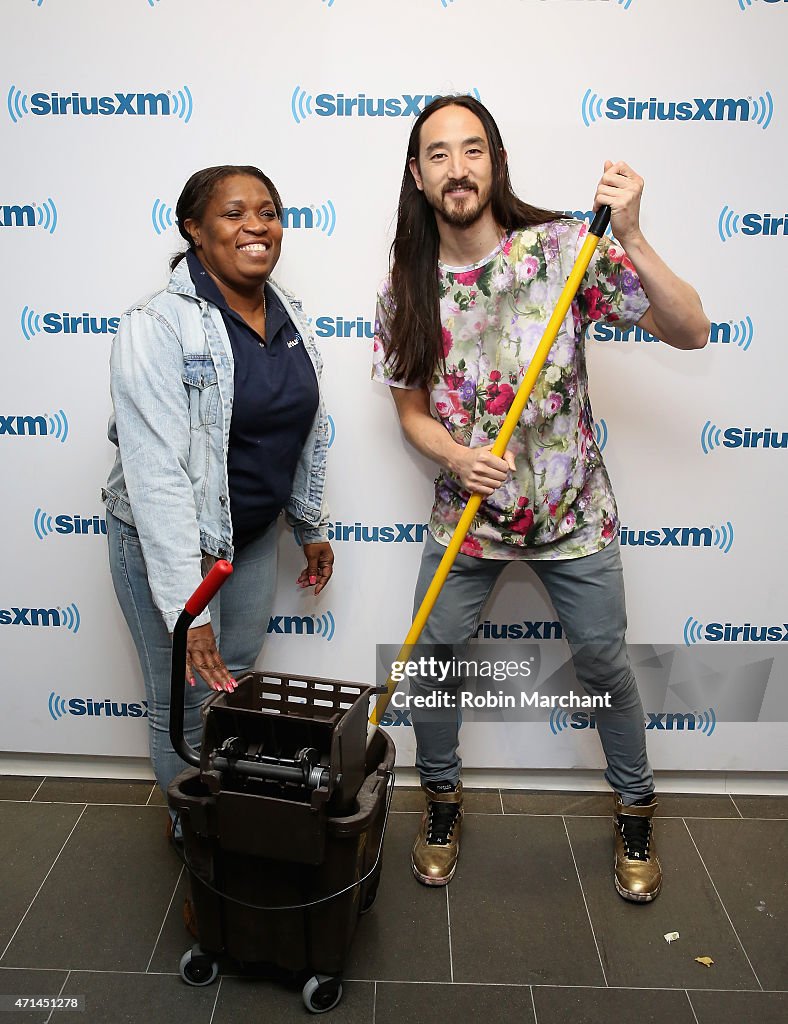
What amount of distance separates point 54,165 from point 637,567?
1.71 m

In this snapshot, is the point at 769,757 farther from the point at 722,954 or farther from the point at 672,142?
the point at 672,142

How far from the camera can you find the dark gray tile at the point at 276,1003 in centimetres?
176

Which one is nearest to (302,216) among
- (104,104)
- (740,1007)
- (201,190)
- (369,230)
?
(369,230)

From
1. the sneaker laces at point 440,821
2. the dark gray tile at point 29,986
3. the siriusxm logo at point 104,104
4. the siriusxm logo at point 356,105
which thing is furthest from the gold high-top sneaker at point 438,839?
the siriusxm logo at point 104,104

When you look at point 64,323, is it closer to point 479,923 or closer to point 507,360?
point 507,360

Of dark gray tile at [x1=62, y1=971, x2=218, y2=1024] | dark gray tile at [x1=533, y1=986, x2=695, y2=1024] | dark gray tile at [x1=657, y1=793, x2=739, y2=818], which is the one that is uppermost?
dark gray tile at [x1=657, y1=793, x2=739, y2=818]

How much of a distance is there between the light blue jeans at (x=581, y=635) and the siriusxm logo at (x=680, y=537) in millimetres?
279

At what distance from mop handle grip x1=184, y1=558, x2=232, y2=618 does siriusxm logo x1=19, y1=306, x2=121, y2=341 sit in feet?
3.27

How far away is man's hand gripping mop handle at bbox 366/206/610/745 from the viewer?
1688 millimetres

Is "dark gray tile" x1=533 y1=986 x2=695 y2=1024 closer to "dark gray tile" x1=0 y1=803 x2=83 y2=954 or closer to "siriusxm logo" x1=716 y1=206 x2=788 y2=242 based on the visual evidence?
"dark gray tile" x1=0 y1=803 x2=83 y2=954

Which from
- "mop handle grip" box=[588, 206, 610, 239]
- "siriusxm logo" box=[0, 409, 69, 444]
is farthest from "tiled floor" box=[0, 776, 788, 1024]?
"mop handle grip" box=[588, 206, 610, 239]

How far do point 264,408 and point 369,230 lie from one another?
57 centimetres

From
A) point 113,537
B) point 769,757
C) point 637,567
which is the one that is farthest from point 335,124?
point 769,757

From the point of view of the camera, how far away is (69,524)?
234 cm
